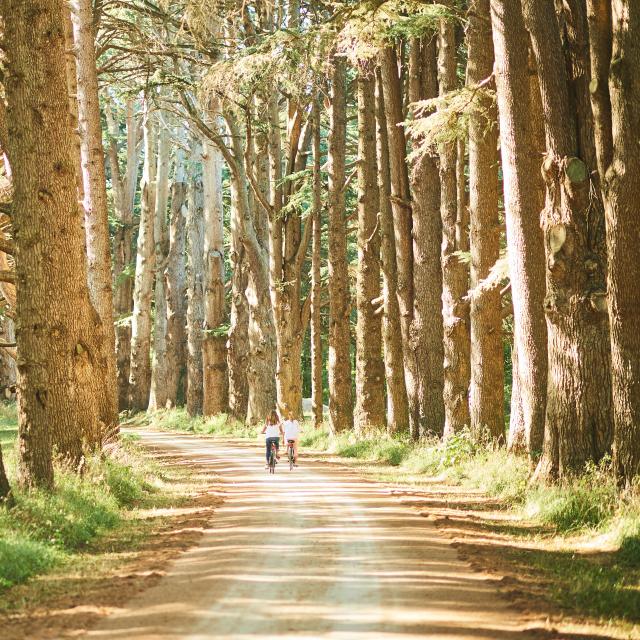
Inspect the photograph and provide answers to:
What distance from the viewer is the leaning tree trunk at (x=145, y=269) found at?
4094 centimetres

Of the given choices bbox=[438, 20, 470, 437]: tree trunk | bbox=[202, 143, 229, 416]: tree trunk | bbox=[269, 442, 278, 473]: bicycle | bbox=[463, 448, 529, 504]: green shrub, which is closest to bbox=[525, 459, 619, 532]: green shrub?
bbox=[463, 448, 529, 504]: green shrub

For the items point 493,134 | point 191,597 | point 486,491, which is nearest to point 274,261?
point 493,134

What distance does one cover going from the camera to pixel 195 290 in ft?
138

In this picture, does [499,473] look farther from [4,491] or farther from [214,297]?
[214,297]

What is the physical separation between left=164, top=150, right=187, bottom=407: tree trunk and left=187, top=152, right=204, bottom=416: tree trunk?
2487mm

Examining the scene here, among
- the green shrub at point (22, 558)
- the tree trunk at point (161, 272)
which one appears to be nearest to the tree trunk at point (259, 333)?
the tree trunk at point (161, 272)

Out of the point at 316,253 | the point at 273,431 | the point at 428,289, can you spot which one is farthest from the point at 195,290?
the point at 273,431

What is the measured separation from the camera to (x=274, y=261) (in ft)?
102

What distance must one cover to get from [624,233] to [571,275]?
1.66m

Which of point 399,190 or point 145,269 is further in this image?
point 145,269

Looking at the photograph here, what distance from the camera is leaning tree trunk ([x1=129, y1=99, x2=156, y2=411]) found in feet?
134

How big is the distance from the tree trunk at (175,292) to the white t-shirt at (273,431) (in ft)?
76.8

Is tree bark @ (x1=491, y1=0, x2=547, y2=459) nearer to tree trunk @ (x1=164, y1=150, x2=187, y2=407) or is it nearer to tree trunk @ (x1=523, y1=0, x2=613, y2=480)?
tree trunk @ (x1=523, y1=0, x2=613, y2=480)

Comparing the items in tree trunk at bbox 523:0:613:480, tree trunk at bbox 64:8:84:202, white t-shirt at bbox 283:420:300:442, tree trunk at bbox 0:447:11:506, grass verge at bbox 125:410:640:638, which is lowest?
grass verge at bbox 125:410:640:638
